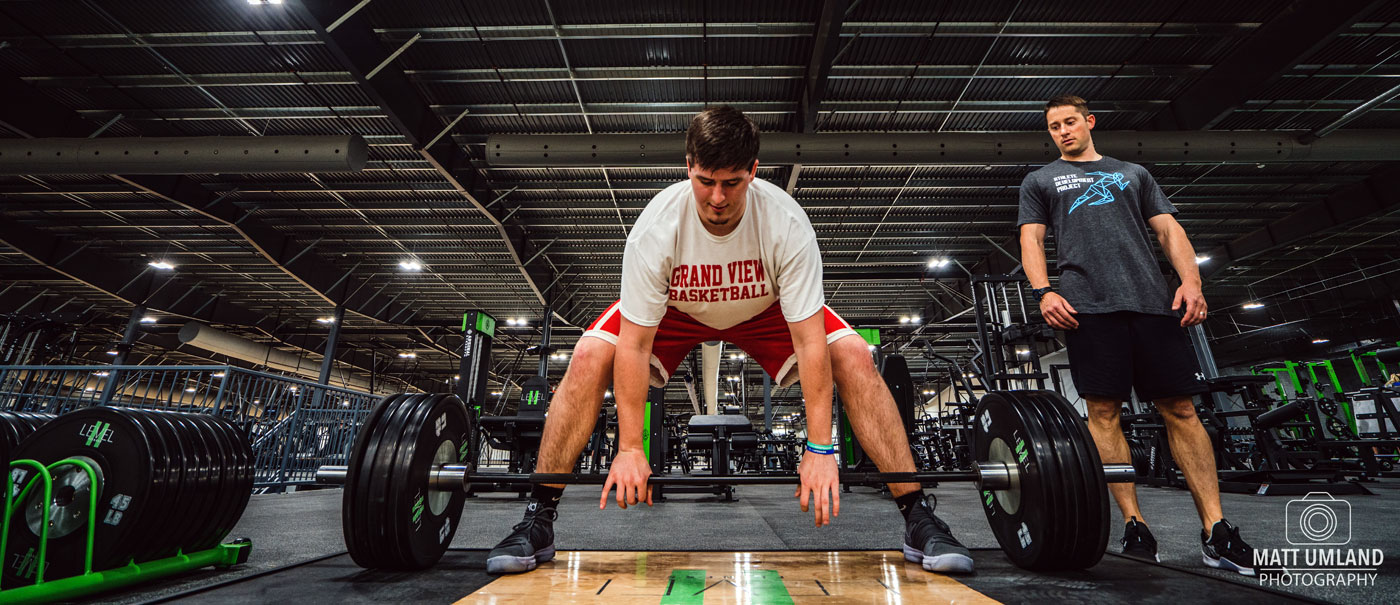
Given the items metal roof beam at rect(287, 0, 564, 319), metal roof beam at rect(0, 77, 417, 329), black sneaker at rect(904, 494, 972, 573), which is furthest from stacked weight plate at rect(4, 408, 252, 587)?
metal roof beam at rect(0, 77, 417, 329)

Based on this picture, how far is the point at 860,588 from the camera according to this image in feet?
4.27

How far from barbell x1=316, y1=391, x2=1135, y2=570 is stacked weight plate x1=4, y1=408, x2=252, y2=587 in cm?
30

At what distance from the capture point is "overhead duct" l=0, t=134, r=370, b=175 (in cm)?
555

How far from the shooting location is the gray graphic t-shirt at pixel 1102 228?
164 cm

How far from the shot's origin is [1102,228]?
1.72 meters

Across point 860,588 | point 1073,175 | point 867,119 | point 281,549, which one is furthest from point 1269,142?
point 281,549

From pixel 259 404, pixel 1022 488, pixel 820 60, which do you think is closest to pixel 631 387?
pixel 1022 488

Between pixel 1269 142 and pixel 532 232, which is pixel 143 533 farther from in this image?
pixel 1269 142

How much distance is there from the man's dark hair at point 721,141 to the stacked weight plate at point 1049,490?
1.01m

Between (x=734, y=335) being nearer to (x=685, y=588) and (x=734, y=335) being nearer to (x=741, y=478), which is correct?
(x=741, y=478)

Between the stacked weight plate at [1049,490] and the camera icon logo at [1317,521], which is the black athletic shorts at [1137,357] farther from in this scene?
the camera icon logo at [1317,521]

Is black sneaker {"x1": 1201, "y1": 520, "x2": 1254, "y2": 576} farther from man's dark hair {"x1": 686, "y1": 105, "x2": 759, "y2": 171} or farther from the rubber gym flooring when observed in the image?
man's dark hair {"x1": 686, "y1": 105, "x2": 759, "y2": 171}

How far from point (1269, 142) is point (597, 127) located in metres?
6.76

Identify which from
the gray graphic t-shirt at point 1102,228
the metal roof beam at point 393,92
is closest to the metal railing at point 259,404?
the metal roof beam at point 393,92
